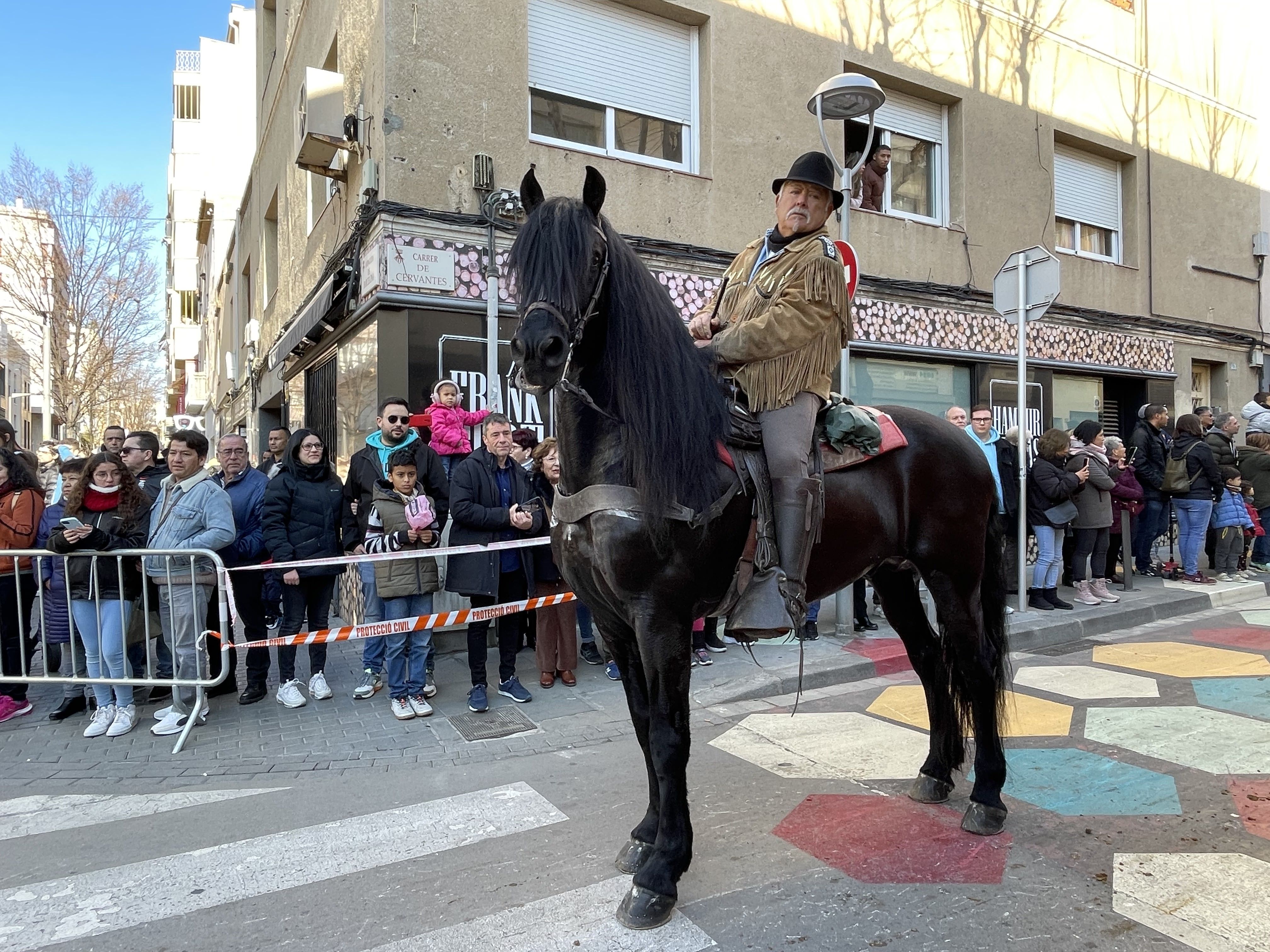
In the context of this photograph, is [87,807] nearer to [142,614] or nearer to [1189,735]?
[142,614]

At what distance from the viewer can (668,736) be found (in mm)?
2912

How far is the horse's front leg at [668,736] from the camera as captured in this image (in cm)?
287

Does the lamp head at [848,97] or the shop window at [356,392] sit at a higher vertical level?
the lamp head at [848,97]

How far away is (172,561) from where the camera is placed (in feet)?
18.0

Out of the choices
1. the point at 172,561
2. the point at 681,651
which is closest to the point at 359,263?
the point at 172,561

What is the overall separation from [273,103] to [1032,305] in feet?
44.6

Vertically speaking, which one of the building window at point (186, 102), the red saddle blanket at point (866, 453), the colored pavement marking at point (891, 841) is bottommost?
the colored pavement marking at point (891, 841)

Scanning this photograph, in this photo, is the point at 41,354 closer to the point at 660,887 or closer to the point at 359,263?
the point at 359,263

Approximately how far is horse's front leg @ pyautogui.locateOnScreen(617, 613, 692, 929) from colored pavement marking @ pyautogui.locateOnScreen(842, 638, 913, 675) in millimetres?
3744

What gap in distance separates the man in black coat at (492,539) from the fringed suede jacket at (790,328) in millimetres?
3162

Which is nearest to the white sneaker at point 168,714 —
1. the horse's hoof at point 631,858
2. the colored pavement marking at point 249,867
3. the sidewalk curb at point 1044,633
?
the colored pavement marking at point 249,867

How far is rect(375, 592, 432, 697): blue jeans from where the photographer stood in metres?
5.73

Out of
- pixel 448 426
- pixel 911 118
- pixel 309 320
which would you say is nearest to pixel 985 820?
pixel 448 426

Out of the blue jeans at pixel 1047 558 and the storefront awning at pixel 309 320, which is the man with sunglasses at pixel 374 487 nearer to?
the storefront awning at pixel 309 320
